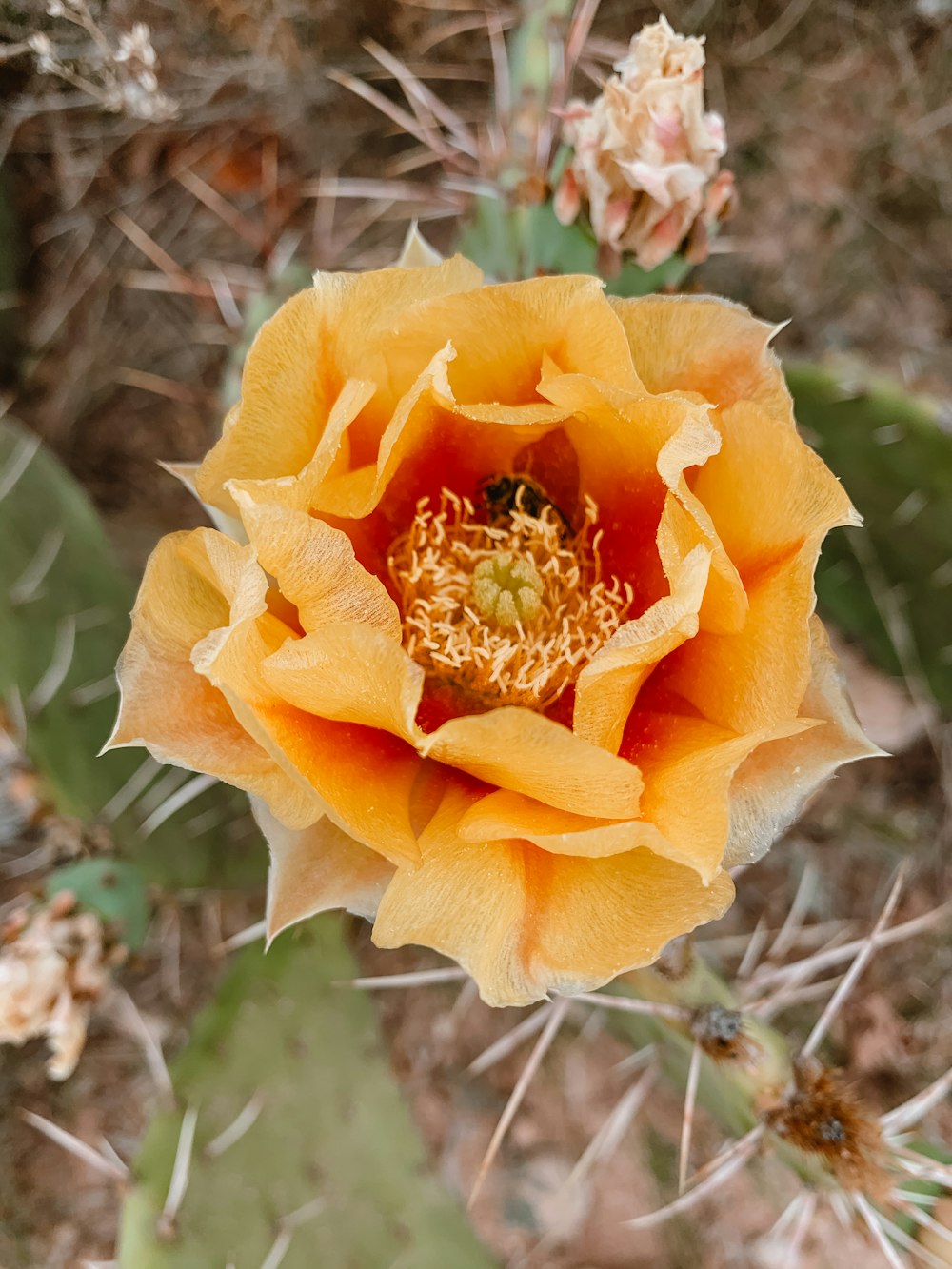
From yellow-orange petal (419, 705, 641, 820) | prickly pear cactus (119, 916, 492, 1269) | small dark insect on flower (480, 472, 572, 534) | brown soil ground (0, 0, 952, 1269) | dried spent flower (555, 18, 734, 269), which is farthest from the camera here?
brown soil ground (0, 0, 952, 1269)

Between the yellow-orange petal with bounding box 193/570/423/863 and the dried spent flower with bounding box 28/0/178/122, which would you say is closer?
the yellow-orange petal with bounding box 193/570/423/863

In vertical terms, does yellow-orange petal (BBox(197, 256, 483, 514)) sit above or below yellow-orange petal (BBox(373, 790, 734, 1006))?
above

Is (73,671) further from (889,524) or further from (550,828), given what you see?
(889,524)

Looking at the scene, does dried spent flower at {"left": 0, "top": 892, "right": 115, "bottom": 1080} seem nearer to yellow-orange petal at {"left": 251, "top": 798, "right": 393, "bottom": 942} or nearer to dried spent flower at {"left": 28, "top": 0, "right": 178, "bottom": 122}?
yellow-orange petal at {"left": 251, "top": 798, "right": 393, "bottom": 942}

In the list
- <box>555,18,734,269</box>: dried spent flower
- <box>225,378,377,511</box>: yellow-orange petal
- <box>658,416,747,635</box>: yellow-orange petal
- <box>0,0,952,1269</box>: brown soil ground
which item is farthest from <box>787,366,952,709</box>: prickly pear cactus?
<box>225,378,377,511</box>: yellow-orange petal

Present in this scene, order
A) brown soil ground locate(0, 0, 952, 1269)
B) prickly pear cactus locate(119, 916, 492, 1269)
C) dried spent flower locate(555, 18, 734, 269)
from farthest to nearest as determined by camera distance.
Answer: brown soil ground locate(0, 0, 952, 1269), prickly pear cactus locate(119, 916, 492, 1269), dried spent flower locate(555, 18, 734, 269)

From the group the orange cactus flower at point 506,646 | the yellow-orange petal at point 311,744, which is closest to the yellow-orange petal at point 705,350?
the orange cactus flower at point 506,646

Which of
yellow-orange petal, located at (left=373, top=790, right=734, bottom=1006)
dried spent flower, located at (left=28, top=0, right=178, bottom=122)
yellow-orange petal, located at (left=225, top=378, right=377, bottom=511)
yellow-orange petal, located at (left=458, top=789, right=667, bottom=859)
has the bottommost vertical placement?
yellow-orange petal, located at (left=373, top=790, right=734, bottom=1006)

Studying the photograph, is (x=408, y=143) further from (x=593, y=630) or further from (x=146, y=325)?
(x=593, y=630)

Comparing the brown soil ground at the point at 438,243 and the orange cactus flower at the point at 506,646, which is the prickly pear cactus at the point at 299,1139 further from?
the orange cactus flower at the point at 506,646
